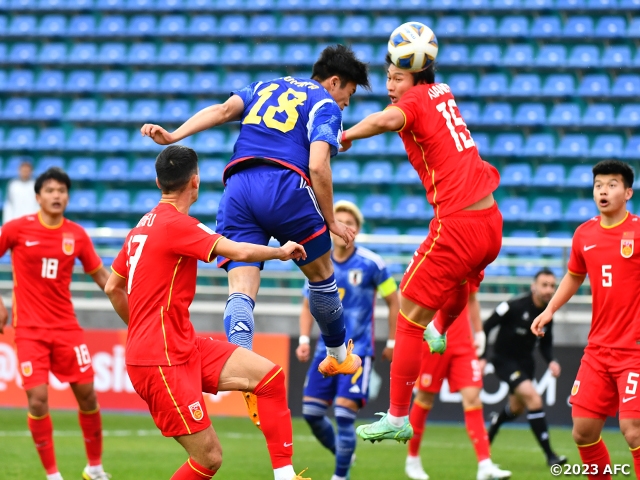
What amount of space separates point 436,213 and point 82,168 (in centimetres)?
1269

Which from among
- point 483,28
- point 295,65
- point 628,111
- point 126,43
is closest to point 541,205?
point 628,111

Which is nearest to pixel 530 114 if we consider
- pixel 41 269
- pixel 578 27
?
pixel 578 27

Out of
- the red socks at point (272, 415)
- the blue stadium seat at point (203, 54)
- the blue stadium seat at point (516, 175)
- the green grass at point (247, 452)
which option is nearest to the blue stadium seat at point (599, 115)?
the blue stadium seat at point (516, 175)

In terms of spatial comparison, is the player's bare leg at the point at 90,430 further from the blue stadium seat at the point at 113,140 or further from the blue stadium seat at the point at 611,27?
the blue stadium seat at the point at 611,27

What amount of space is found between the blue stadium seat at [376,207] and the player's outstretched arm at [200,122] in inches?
391

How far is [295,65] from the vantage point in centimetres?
1812

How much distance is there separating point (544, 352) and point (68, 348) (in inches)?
195

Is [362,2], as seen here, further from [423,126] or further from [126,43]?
[423,126]

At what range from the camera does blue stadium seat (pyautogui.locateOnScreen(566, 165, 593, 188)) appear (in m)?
16.1

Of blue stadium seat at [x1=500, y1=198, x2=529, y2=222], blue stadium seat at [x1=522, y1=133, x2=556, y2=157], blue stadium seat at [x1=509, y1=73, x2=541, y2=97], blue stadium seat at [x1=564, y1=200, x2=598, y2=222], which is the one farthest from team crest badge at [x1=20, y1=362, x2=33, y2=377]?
blue stadium seat at [x1=509, y1=73, x2=541, y2=97]

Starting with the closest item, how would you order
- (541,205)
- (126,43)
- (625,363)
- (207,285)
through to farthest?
1. (625,363)
2. (207,285)
3. (541,205)
4. (126,43)

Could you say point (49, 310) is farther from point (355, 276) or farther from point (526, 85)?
point (526, 85)

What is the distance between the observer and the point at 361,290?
9.26m

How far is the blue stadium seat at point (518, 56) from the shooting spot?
17594mm
